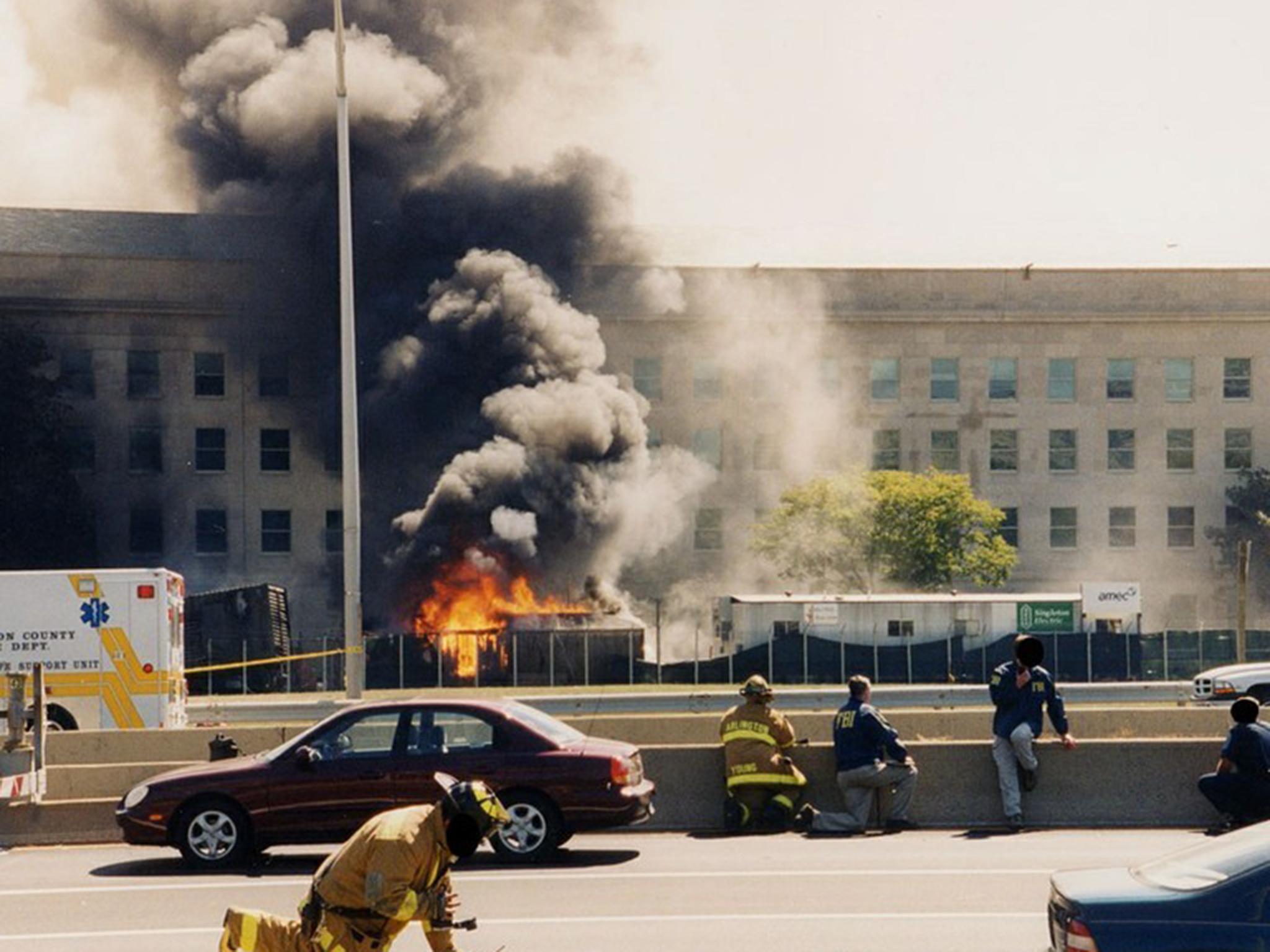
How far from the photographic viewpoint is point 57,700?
89.3ft

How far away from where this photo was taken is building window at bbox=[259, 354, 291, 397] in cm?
7481

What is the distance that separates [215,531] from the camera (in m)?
74.7

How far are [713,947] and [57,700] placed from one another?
1766 cm

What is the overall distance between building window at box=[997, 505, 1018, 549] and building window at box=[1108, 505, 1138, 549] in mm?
3528

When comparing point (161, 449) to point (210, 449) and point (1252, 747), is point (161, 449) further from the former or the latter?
point (1252, 747)

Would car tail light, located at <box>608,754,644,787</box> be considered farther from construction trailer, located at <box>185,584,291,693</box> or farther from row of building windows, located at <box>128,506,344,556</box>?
row of building windows, located at <box>128,506,344,556</box>

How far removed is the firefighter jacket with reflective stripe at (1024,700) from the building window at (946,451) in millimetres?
59111

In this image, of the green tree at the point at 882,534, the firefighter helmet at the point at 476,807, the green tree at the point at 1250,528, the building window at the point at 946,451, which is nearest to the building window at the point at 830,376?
the building window at the point at 946,451

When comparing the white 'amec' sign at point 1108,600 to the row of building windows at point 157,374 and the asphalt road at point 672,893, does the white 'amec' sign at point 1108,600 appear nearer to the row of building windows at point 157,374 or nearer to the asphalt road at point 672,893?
the row of building windows at point 157,374

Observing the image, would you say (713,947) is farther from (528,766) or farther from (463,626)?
(463,626)

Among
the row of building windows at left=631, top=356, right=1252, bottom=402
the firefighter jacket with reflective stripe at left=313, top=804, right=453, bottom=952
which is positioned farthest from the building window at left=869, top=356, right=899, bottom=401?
the firefighter jacket with reflective stripe at left=313, top=804, right=453, bottom=952

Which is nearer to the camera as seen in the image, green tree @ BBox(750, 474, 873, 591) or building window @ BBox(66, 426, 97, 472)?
green tree @ BBox(750, 474, 873, 591)

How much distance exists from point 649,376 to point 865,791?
58.7 m

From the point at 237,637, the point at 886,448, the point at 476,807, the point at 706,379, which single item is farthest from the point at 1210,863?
the point at 886,448
